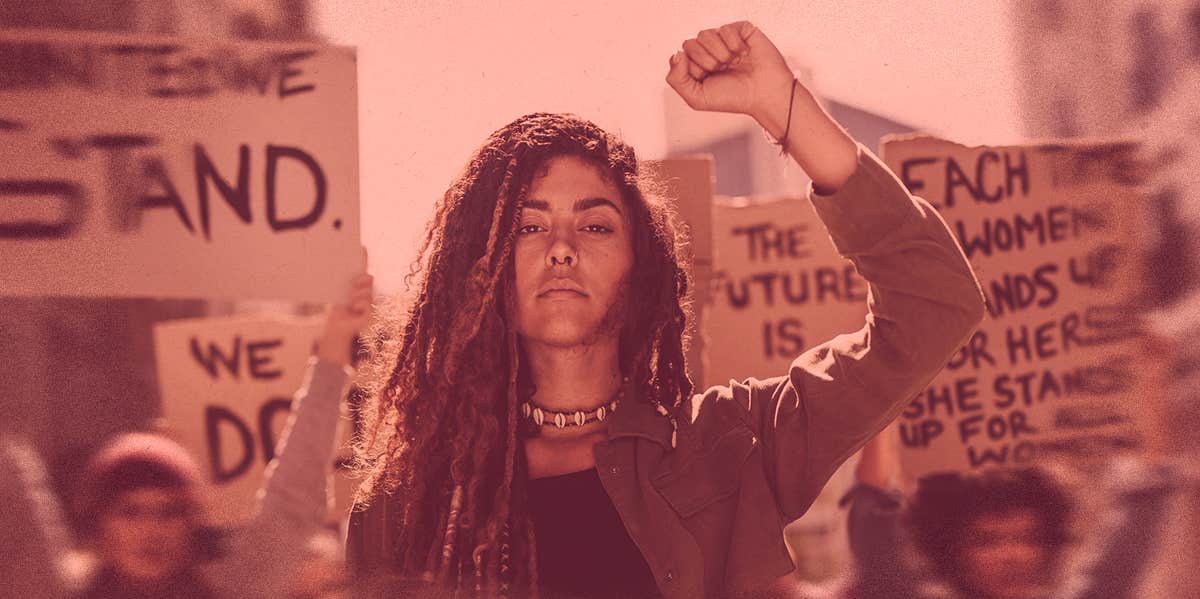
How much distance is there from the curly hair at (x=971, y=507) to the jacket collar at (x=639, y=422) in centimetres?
88

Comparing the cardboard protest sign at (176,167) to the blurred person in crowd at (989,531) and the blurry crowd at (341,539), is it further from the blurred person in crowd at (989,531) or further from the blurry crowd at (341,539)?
the blurred person in crowd at (989,531)

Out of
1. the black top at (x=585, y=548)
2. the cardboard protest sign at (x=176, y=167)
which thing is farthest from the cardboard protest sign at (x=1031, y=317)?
the cardboard protest sign at (x=176, y=167)

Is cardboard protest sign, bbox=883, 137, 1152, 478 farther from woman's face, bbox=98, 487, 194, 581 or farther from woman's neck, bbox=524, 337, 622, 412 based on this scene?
woman's face, bbox=98, 487, 194, 581

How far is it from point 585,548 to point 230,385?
975mm

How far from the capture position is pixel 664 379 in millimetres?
1633

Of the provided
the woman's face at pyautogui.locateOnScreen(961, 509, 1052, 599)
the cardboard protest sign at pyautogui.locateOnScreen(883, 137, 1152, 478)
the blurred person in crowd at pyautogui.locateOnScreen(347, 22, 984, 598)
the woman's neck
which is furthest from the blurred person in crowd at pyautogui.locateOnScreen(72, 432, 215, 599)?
the woman's face at pyautogui.locateOnScreen(961, 509, 1052, 599)

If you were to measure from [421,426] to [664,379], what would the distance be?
0.35 metres

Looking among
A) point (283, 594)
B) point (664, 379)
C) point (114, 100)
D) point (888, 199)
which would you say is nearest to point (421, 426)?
point (664, 379)

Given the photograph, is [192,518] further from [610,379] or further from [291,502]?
[610,379]

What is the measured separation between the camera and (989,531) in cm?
227

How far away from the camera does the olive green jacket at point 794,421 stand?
136cm

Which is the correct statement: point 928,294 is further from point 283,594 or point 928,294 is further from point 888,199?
point 283,594

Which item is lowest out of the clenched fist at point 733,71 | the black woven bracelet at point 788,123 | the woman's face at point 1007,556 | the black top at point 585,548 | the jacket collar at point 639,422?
the woman's face at point 1007,556

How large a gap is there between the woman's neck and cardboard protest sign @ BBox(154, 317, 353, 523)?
28.0 inches
